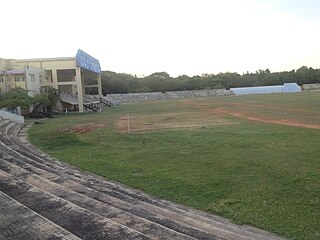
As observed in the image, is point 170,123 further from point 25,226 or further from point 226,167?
point 25,226

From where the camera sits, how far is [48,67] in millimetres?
48156

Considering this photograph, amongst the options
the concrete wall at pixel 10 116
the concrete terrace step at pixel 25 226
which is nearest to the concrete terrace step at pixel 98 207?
the concrete terrace step at pixel 25 226

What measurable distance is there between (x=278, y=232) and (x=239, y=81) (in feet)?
363

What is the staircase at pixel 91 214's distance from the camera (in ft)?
19.7

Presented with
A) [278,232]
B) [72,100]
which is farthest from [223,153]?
[72,100]

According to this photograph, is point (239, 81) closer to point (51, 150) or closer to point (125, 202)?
point (51, 150)

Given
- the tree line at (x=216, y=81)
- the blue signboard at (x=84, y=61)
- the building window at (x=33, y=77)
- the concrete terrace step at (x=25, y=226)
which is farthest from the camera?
the tree line at (x=216, y=81)

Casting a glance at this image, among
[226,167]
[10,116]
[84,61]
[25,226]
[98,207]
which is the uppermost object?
[84,61]

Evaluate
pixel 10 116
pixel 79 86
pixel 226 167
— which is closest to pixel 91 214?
pixel 226 167

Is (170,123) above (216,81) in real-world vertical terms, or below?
below

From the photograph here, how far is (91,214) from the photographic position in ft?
22.3

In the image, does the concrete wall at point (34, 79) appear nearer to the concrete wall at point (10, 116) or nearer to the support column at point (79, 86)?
the support column at point (79, 86)

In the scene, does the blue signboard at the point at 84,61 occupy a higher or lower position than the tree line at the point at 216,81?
higher

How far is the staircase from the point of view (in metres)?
6.01
